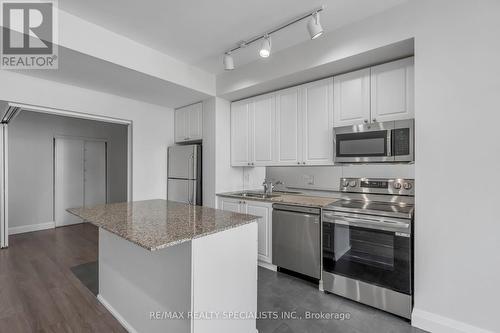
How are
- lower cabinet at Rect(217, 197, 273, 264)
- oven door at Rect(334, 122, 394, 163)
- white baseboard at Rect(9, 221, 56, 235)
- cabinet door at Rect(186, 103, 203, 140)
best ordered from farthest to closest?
white baseboard at Rect(9, 221, 56, 235) < cabinet door at Rect(186, 103, 203, 140) < lower cabinet at Rect(217, 197, 273, 264) < oven door at Rect(334, 122, 394, 163)

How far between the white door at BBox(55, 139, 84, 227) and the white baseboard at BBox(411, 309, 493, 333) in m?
6.12

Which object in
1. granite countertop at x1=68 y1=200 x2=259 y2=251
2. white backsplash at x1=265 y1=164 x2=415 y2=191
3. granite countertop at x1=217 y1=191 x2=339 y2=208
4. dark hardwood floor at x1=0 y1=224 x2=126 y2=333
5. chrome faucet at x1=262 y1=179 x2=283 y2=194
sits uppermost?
white backsplash at x1=265 y1=164 x2=415 y2=191

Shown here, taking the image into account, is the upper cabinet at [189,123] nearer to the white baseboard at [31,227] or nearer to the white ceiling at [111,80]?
the white ceiling at [111,80]

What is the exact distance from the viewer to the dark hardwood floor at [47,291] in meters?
1.96

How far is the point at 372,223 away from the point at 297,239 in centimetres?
83

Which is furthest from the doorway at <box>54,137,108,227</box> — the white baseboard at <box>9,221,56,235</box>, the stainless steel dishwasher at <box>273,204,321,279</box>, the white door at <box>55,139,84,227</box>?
the stainless steel dishwasher at <box>273,204,321,279</box>

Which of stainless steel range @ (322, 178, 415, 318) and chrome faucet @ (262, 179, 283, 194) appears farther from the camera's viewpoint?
chrome faucet @ (262, 179, 283, 194)

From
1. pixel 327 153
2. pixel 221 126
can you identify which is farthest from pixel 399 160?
pixel 221 126

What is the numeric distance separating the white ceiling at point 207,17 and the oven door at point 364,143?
101cm

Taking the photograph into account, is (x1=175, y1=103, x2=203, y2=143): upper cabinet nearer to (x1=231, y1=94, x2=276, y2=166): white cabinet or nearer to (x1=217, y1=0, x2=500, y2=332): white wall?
(x1=231, y1=94, x2=276, y2=166): white cabinet

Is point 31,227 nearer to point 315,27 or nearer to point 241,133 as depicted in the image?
point 241,133

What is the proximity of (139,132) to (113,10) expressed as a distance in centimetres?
195

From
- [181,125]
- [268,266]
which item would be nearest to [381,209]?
[268,266]

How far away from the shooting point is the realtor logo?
76.9 inches
